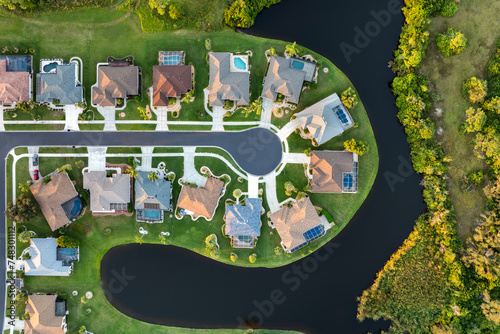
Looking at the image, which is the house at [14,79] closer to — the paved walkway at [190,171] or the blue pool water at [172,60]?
the blue pool water at [172,60]

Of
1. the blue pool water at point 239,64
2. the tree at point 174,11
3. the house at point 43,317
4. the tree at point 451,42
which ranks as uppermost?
the tree at point 174,11

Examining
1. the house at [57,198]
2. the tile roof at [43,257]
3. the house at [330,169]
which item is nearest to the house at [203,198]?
the house at [330,169]

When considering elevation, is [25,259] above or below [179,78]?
below

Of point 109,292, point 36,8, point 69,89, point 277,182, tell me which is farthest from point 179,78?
point 109,292

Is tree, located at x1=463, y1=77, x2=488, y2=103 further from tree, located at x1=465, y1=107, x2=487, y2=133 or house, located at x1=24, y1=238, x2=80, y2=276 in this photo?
house, located at x1=24, y1=238, x2=80, y2=276

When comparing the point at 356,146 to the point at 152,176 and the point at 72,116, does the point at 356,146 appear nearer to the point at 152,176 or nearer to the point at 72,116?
the point at 152,176

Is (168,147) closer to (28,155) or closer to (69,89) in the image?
(69,89)
